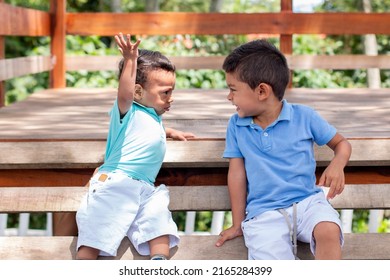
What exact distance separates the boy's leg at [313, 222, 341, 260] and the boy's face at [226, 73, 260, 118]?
548 mm

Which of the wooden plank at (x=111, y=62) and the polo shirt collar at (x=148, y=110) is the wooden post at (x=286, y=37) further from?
the polo shirt collar at (x=148, y=110)

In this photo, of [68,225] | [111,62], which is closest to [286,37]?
[111,62]

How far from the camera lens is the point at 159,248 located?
3.36 m

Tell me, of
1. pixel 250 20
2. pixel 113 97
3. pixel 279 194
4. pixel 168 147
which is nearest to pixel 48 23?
pixel 113 97

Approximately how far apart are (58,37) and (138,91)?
12.5 feet

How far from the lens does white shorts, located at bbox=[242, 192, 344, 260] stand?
3.28 meters

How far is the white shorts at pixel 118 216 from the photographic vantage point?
333cm

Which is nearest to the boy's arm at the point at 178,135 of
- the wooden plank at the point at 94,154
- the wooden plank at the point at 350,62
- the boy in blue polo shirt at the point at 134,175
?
the wooden plank at the point at 94,154

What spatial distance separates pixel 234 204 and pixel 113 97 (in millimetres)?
2993

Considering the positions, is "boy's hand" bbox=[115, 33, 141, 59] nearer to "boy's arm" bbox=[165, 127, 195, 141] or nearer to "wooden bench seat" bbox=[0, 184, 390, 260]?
"boy's arm" bbox=[165, 127, 195, 141]

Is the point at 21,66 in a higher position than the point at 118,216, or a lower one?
higher

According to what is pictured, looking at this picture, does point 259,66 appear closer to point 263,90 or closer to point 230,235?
point 263,90
